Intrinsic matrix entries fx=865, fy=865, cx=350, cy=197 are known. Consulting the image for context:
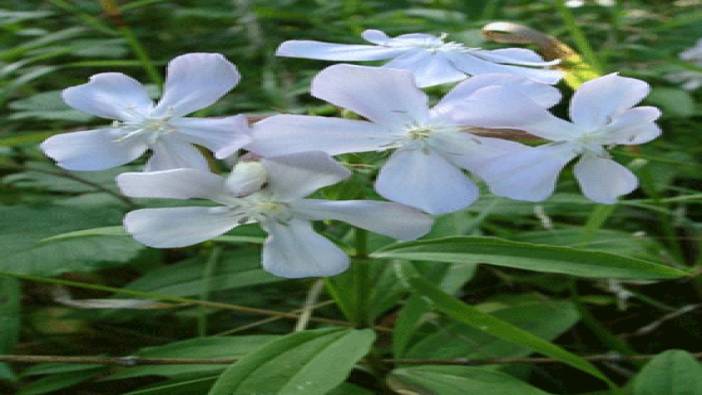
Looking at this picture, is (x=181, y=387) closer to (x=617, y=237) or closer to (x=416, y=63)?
(x=416, y=63)

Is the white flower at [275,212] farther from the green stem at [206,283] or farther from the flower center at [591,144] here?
the green stem at [206,283]

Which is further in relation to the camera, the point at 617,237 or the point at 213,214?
the point at 617,237

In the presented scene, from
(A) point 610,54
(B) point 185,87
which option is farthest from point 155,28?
(B) point 185,87

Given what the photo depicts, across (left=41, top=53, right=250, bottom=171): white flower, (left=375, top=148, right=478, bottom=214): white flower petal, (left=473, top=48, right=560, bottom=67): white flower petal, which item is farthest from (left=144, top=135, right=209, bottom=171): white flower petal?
(left=473, top=48, right=560, bottom=67): white flower petal

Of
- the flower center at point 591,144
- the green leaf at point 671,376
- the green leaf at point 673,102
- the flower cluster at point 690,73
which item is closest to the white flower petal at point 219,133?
the flower center at point 591,144

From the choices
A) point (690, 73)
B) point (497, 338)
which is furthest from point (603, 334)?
point (690, 73)

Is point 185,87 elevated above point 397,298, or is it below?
above
